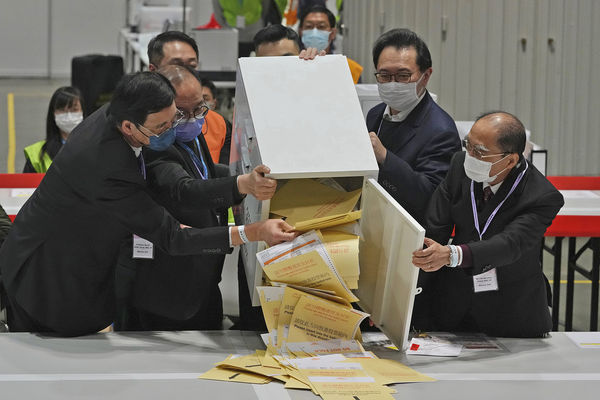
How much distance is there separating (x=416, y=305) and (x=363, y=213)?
57 cm

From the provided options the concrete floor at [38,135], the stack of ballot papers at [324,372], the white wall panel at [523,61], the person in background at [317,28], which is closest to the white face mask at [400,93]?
the stack of ballot papers at [324,372]

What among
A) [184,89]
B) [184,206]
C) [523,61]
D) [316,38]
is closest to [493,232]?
[184,206]

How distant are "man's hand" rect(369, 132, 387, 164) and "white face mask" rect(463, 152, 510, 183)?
0.30 m

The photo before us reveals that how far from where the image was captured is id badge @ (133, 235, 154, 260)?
319 centimetres

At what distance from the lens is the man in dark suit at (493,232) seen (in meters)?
3.01

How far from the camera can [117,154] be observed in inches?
115

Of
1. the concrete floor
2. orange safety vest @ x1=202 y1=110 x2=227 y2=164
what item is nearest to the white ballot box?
orange safety vest @ x1=202 y1=110 x2=227 y2=164

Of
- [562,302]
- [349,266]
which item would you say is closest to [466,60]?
[562,302]

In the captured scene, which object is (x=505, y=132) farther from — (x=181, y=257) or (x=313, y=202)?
(x=181, y=257)

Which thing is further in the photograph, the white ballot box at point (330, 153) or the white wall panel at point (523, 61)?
the white wall panel at point (523, 61)

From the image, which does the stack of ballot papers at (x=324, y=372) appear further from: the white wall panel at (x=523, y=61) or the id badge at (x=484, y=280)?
the white wall panel at (x=523, y=61)

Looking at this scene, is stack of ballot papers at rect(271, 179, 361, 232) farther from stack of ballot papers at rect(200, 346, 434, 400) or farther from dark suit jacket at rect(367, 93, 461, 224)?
stack of ballot papers at rect(200, 346, 434, 400)

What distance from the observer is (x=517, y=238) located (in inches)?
118

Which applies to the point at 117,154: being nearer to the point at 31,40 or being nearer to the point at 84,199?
the point at 84,199
